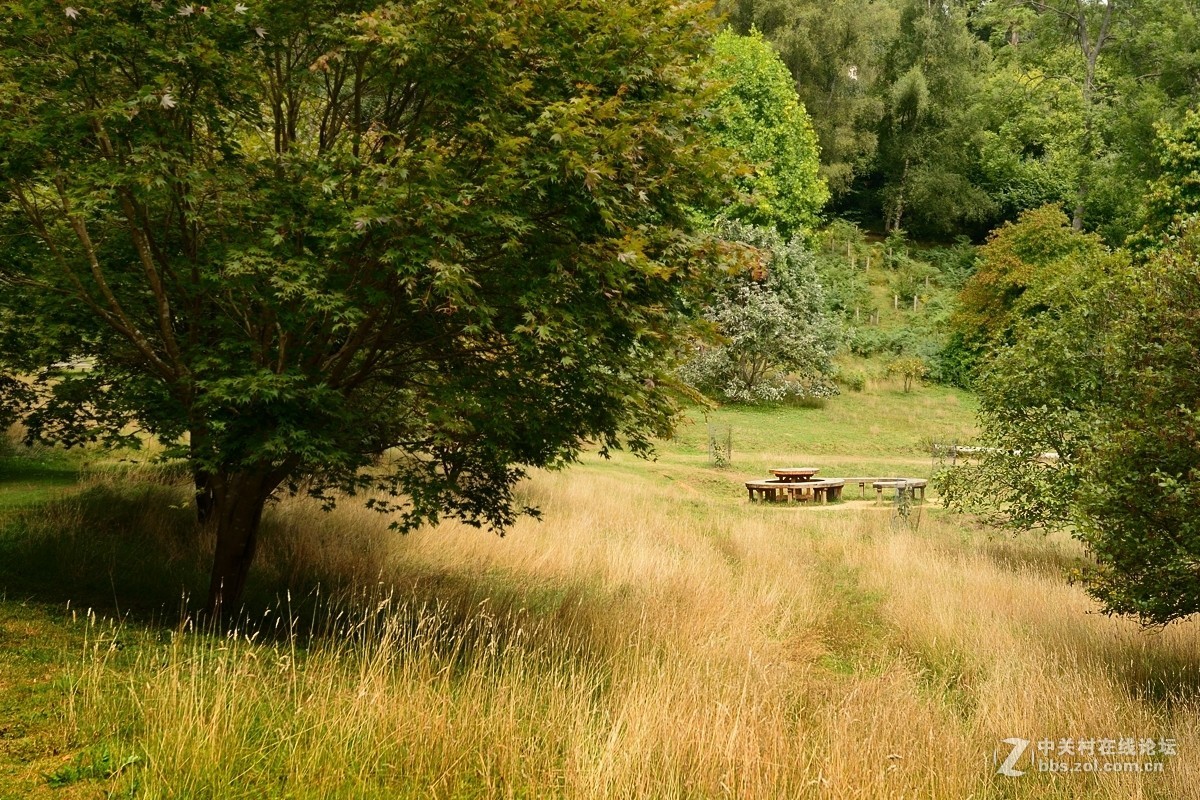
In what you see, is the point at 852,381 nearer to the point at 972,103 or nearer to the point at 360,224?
the point at 972,103

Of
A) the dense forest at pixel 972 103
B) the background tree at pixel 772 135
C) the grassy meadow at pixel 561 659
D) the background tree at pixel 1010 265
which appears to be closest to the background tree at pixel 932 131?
the dense forest at pixel 972 103

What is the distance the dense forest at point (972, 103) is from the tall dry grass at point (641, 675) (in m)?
35.3

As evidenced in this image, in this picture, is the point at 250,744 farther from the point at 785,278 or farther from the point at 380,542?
the point at 785,278

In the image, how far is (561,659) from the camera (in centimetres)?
726

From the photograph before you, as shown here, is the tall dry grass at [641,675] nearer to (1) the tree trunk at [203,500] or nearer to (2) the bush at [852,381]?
(1) the tree trunk at [203,500]

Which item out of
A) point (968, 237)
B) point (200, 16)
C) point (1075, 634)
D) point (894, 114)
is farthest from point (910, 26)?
point (200, 16)

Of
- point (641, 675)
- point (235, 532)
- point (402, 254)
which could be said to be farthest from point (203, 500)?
point (641, 675)

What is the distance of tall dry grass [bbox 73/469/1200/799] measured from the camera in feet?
16.4

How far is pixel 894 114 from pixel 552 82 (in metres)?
51.3

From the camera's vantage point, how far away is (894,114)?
52812 mm

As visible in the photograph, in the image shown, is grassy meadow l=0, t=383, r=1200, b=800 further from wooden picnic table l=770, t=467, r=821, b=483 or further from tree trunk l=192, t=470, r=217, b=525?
wooden picnic table l=770, t=467, r=821, b=483

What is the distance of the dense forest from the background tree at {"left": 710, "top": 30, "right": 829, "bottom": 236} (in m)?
5.50

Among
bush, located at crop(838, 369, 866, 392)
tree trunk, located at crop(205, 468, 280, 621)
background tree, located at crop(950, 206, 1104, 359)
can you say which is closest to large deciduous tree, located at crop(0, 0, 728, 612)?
tree trunk, located at crop(205, 468, 280, 621)

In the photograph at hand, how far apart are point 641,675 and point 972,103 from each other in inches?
2161
